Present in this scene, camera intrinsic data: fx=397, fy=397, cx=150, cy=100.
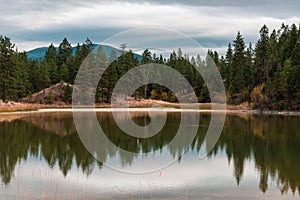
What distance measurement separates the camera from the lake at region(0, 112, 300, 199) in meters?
14.0

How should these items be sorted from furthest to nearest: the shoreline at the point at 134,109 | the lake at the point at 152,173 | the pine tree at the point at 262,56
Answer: the pine tree at the point at 262,56 → the shoreline at the point at 134,109 → the lake at the point at 152,173

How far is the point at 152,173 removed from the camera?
18.0m

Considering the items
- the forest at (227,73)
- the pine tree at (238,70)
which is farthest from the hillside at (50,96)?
the pine tree at (238,70)

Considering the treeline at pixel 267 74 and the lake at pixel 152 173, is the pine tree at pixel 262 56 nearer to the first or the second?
the treeline at pixel 267 74

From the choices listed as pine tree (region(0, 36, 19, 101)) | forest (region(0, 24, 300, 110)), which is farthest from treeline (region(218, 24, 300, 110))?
pine tree (region(0, 36, 19, 101))

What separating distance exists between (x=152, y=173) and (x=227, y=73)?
7660cm

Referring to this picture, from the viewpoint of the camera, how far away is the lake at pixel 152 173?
46.0ft

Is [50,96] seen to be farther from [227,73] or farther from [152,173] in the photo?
[152,173]

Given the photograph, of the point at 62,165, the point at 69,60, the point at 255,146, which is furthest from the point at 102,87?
the point at 62,165

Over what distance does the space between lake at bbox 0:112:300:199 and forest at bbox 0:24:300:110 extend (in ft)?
119

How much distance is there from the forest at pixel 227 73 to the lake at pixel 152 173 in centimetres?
3631

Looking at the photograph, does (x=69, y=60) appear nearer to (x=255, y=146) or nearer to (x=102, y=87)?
(x=102, y=87)

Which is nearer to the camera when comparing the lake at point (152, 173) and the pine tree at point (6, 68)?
the lake at point (152, 173)

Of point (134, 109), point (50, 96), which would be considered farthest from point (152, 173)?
point (50, 96)
